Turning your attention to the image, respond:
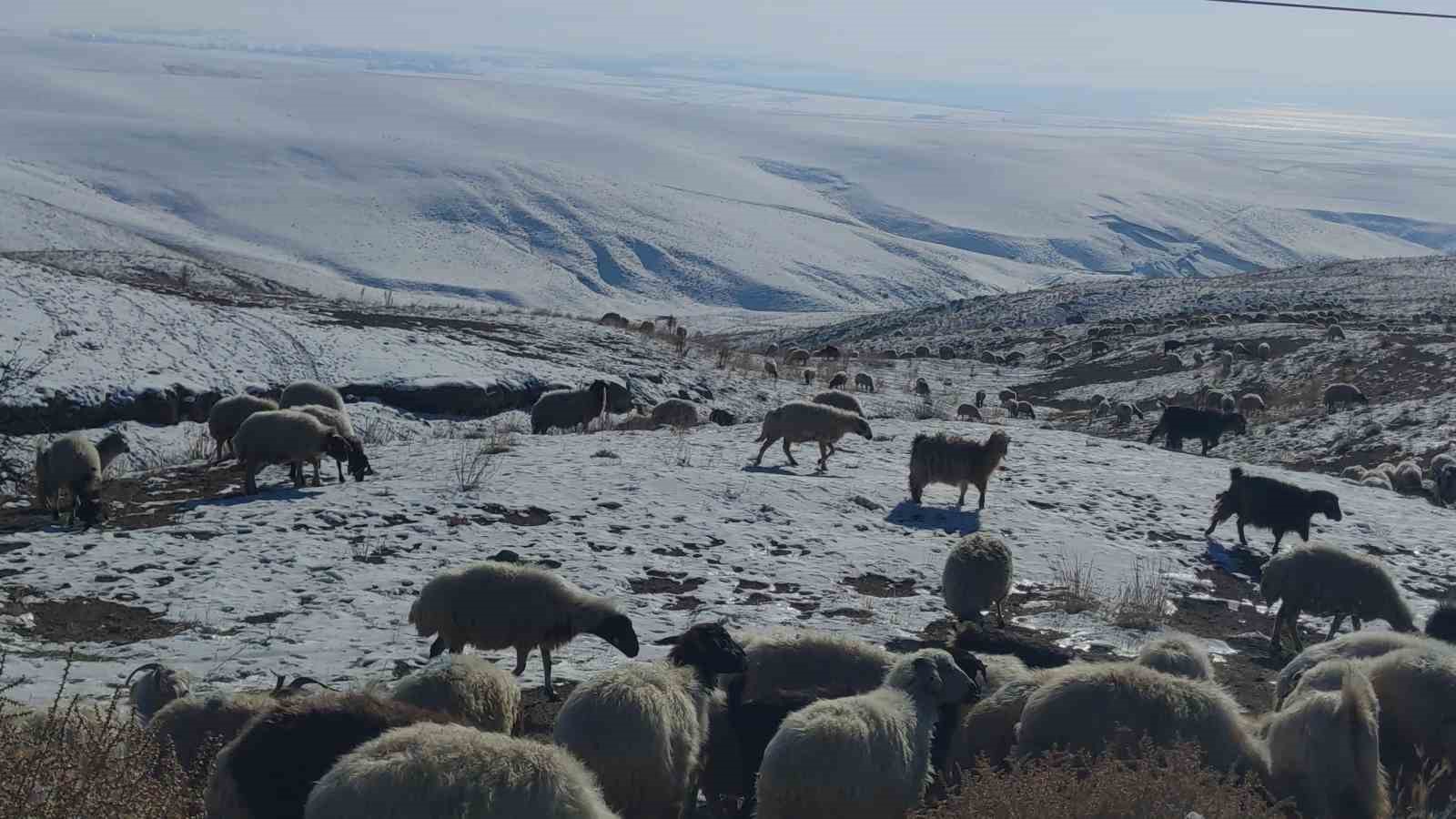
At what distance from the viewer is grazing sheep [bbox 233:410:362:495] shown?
1420cm

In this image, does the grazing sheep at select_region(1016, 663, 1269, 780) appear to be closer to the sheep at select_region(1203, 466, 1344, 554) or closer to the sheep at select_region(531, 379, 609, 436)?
the sheep at select_region(1203, 466, 1344, 554)

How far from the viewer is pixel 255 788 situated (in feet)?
18.5

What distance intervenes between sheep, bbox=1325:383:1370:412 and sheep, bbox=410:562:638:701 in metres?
22.3

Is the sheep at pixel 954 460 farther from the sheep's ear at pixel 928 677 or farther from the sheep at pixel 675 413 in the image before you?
the sheep's ear at pixel 928 677

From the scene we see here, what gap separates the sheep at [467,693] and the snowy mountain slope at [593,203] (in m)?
60.7

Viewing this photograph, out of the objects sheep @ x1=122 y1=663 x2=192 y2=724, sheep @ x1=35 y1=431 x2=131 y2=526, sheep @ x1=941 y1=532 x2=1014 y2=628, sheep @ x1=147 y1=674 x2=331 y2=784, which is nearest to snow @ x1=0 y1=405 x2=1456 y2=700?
sheep @ x1=941 y1=532 x2=1014 y2=628

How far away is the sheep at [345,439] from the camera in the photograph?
49.5ft

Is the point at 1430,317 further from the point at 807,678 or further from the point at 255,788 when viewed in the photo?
the point at 255,788

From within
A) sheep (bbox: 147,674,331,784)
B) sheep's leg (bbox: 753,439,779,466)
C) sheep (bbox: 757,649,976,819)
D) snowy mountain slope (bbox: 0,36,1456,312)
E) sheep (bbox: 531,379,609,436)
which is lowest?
snowy mountain slope (bbox: 0,36,1456,312)

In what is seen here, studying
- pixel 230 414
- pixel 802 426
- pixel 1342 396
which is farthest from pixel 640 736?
pixel 1342 396

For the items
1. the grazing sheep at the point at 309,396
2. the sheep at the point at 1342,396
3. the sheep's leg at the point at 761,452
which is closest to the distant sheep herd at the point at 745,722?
the sheep's leg at the point at 761,452

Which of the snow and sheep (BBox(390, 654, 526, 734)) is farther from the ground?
sheep (BBox(390, 654, 526, 734))

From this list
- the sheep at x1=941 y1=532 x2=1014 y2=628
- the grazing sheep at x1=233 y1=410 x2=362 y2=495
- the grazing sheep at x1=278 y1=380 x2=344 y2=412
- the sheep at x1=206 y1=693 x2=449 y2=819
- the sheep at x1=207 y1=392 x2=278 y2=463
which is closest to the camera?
the sheep at x1=206 y1=693 x2=449 y2=819

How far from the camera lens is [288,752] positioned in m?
5.77
